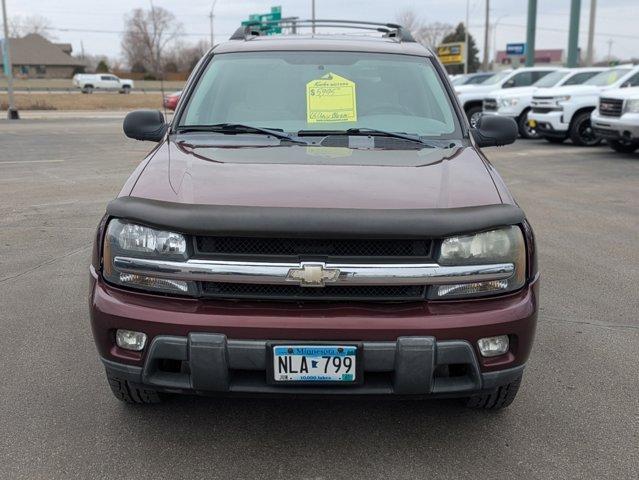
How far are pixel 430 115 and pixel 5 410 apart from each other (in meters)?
2.73

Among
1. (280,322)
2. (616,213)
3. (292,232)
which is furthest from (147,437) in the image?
(616,213)

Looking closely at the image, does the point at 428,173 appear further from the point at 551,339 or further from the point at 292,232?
the point at 551,339

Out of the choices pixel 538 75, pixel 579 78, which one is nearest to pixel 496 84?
pixel 538 75

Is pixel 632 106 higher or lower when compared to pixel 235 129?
lower

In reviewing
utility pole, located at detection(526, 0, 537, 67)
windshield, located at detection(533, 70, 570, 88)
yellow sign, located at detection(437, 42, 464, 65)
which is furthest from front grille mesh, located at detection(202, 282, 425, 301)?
yellow sign, located at detection(437, 42, 464, 65)

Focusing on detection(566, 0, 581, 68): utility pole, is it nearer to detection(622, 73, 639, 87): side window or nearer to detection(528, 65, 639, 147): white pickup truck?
detection(528, 65, 639, 147): white pickup truck

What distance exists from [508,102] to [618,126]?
5.08 m

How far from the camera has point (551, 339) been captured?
398cm

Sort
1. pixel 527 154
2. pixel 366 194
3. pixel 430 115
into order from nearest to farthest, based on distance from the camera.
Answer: pixel 366 194 < pixel 430 115 < pixel 527 154

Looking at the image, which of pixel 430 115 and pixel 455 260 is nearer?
pixel 455 260

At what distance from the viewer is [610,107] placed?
41.2 ft

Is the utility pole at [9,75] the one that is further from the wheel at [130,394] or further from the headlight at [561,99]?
the wheel at [130,394]

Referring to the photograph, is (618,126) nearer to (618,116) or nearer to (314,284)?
(618,116)

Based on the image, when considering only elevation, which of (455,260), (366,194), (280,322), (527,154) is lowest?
(527,154)
